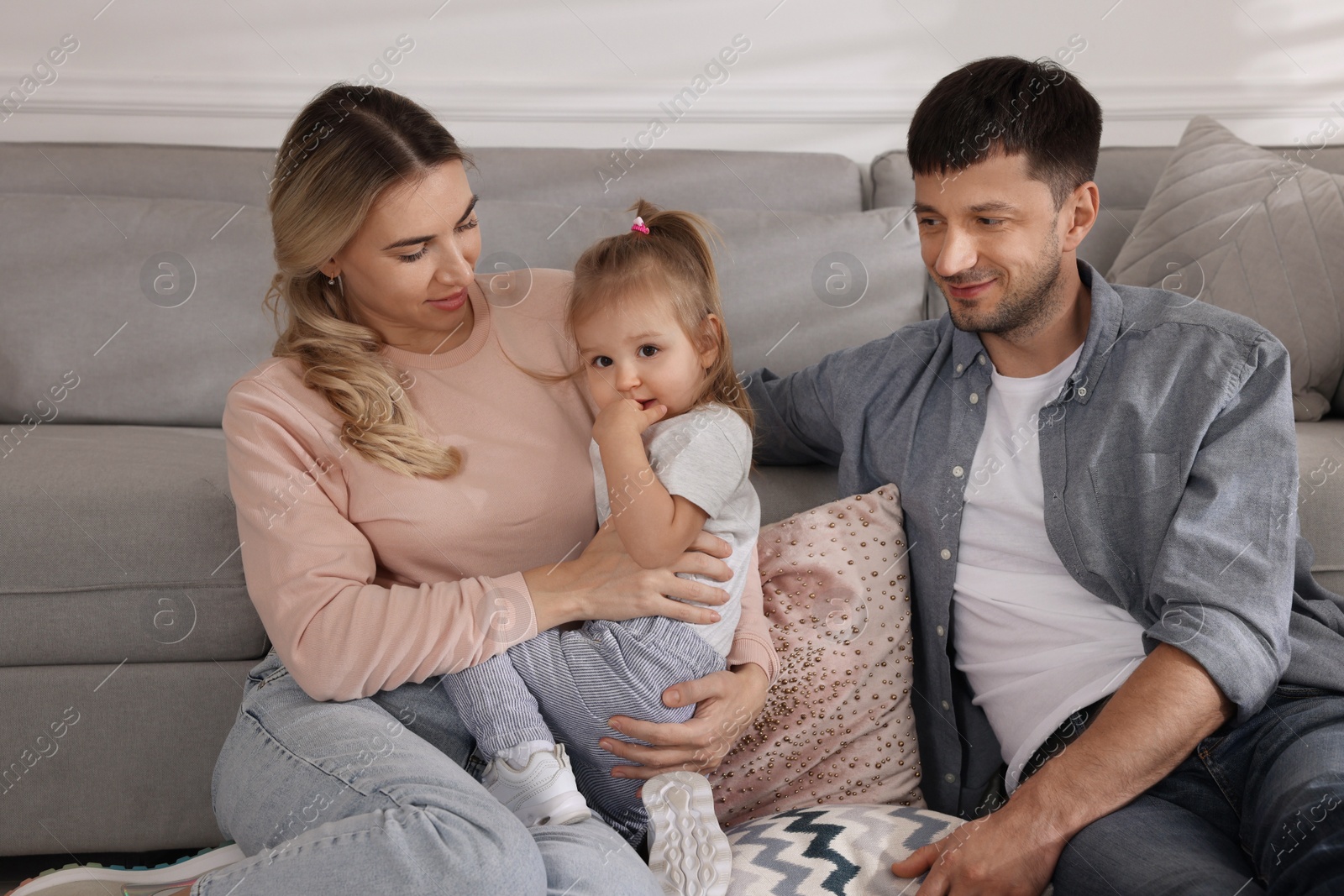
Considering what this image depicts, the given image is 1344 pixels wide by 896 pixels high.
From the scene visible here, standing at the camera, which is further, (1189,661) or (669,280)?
(669,280)

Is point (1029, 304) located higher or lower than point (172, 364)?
higher

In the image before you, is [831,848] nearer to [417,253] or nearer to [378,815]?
[378,815]

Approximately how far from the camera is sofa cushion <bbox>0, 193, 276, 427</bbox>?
187 centimetres

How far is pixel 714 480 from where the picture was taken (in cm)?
128

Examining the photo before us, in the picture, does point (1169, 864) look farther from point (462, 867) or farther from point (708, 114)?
point (708, 114)

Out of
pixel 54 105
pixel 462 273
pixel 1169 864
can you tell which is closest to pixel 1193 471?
pixel 1169 864

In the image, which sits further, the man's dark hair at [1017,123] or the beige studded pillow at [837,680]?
the beige studded pillow at [837,680]

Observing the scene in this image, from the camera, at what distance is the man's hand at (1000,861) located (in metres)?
1.10

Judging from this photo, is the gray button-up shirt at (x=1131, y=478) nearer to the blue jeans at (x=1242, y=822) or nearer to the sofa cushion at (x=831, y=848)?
the blue jeans at (x=1242, y=822)

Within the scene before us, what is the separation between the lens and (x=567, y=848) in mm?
1073

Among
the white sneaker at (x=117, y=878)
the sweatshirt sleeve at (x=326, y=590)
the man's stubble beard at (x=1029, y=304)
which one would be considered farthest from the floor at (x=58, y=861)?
the man's stubble beard at (x=1029, y=304)

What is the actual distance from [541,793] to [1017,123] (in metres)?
0.97

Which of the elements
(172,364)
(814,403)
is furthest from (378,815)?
(172,364)

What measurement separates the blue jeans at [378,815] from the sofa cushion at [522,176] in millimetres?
1184
